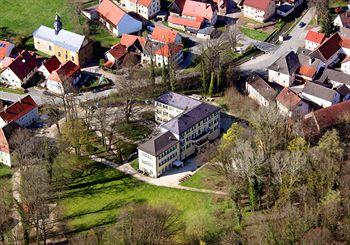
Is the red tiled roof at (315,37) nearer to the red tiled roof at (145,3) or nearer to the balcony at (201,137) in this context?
the red tiled roof at (145,3)

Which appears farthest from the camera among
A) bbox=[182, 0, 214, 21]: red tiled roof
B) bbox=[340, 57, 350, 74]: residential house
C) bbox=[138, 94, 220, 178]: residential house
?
bbox=[182, 0, 214, 21]: red tiled roof

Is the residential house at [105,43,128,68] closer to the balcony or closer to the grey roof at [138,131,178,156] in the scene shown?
the balcony

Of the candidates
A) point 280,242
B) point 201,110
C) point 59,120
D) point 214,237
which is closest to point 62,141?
point 59,120

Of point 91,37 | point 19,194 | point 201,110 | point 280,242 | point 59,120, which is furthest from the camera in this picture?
point 91,37

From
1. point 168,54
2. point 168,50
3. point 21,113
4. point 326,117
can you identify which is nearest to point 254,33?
point 168,50

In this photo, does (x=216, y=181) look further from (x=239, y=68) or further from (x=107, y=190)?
(x=239, y=68)

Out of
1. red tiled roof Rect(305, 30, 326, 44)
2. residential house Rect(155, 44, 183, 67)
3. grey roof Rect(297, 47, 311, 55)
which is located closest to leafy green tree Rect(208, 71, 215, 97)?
residential house Rect(155, 44, 183, 67)

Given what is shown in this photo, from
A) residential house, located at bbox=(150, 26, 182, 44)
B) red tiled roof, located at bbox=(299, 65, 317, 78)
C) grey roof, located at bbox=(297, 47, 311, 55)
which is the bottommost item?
red tiled roof, located at bbox=(299, 65, 317, 78)
